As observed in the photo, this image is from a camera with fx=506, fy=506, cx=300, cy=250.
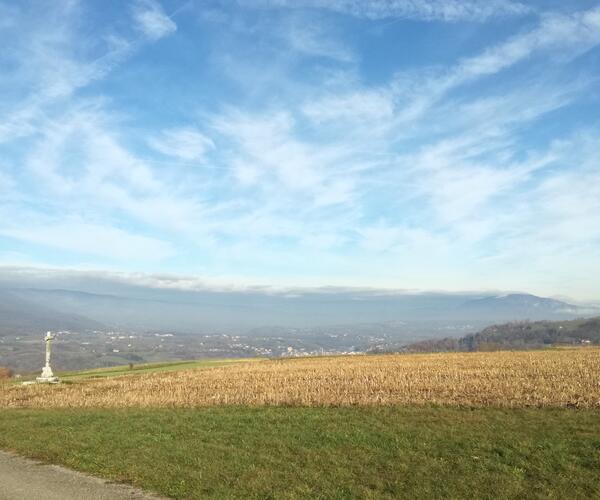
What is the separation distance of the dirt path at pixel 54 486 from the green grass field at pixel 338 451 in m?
0.49

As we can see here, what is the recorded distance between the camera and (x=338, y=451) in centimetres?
1459

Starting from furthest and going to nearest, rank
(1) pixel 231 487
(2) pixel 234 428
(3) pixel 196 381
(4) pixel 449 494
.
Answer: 1. (3) pixel 196 381
2. (2) pixel 234 428
3. (1) pixel 231 487
4. (4) pixel 449 494

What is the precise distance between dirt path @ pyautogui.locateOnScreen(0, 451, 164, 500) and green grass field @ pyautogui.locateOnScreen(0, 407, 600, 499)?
494mm

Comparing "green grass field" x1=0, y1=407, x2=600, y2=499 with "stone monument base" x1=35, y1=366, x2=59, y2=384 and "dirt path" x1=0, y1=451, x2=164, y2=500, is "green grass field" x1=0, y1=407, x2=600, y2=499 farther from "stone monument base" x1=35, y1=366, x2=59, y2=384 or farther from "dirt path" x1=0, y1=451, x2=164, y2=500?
"stone monument base" x1=35, y1=366, x2=59, y2=384

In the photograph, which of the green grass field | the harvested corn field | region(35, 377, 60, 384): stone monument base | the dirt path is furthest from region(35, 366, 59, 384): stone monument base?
the dirt path

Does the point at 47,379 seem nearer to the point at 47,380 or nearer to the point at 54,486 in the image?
the point at 47,380

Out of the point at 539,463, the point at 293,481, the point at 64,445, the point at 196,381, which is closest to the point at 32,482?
the point at 64,445

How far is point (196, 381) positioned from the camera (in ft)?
121

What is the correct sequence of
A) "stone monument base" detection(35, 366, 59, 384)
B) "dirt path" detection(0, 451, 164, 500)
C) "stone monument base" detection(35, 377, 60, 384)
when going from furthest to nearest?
"stone monument base" detection(35, 366, 59, 384), "stone monument base" detection(35, 377, 60, 384), "dirt path" detection(0, 451, 164, 500)

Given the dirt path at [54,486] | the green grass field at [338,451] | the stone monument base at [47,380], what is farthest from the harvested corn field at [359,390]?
the dirt path at [54,486]

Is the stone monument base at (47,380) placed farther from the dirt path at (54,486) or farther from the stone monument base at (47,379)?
the dirt path at (54,486)

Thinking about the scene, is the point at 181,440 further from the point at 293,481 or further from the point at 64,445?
the point at 293,481

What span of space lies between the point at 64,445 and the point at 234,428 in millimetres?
5752

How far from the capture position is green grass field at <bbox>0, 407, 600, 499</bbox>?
1134cm
